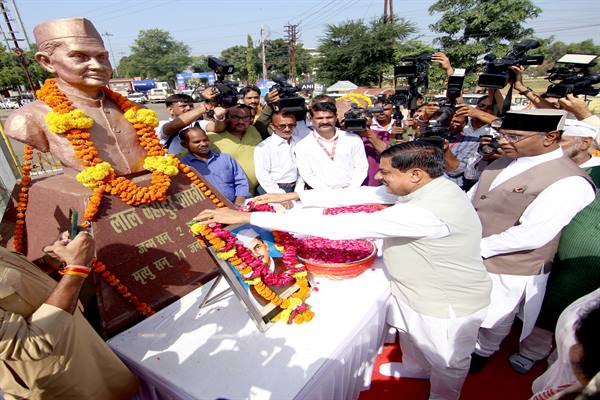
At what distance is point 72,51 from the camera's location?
1786 mm

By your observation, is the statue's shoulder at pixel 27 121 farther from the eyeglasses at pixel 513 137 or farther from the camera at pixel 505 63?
the camera at pixel 505 63

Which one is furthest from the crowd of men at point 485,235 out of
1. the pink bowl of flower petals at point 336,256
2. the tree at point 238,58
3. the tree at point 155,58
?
the tree at point 155,58

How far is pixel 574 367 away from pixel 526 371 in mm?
2419

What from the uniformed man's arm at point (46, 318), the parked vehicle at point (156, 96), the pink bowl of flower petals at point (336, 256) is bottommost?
the pink bowl of flower petals at point (336, 256)

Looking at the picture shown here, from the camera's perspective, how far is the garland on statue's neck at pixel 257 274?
5.62 feet

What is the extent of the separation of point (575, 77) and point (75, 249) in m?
4.30

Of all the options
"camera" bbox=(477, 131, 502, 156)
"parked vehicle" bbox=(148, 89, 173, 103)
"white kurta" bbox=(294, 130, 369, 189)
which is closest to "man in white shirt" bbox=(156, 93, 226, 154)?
"white kurta" bbox=(294, 130, 369, 189)

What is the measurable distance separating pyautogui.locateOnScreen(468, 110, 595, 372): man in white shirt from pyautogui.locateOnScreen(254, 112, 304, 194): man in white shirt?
2.03 metres

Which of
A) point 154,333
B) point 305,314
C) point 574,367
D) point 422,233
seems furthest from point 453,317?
point 154,333

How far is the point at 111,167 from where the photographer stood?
1.96 m

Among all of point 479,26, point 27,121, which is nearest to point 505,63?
point 27,121

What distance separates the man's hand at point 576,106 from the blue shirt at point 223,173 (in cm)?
333

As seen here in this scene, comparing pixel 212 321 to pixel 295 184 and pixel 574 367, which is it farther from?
pixel 295 184

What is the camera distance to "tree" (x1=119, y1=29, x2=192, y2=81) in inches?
2539
